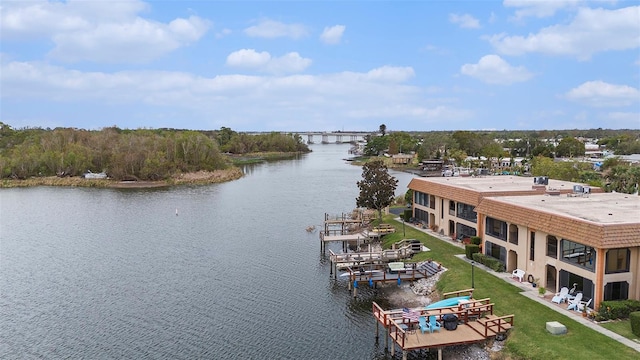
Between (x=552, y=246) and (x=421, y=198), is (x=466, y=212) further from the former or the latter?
(x=552, y=246)

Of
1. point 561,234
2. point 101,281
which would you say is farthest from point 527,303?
point 101,281

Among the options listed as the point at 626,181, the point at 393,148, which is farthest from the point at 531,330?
the point at 393,148

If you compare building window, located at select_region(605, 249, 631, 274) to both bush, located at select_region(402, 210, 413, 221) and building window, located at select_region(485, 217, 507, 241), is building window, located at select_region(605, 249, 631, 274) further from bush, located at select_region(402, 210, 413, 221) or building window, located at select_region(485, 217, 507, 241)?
bush, located at select_region(402, 210, 413, 221)

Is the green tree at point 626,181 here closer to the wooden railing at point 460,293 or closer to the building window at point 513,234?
the building window at point 513,234

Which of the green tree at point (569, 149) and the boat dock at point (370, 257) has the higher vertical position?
the green tree at point (569, 149)

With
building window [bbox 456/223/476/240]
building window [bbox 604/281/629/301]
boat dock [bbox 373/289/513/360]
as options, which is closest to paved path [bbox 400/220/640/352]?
building window [bbox 604/281/629/301]

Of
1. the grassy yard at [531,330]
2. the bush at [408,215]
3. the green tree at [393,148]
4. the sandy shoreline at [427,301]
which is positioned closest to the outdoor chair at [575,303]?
the grassy yard at [531,330]
